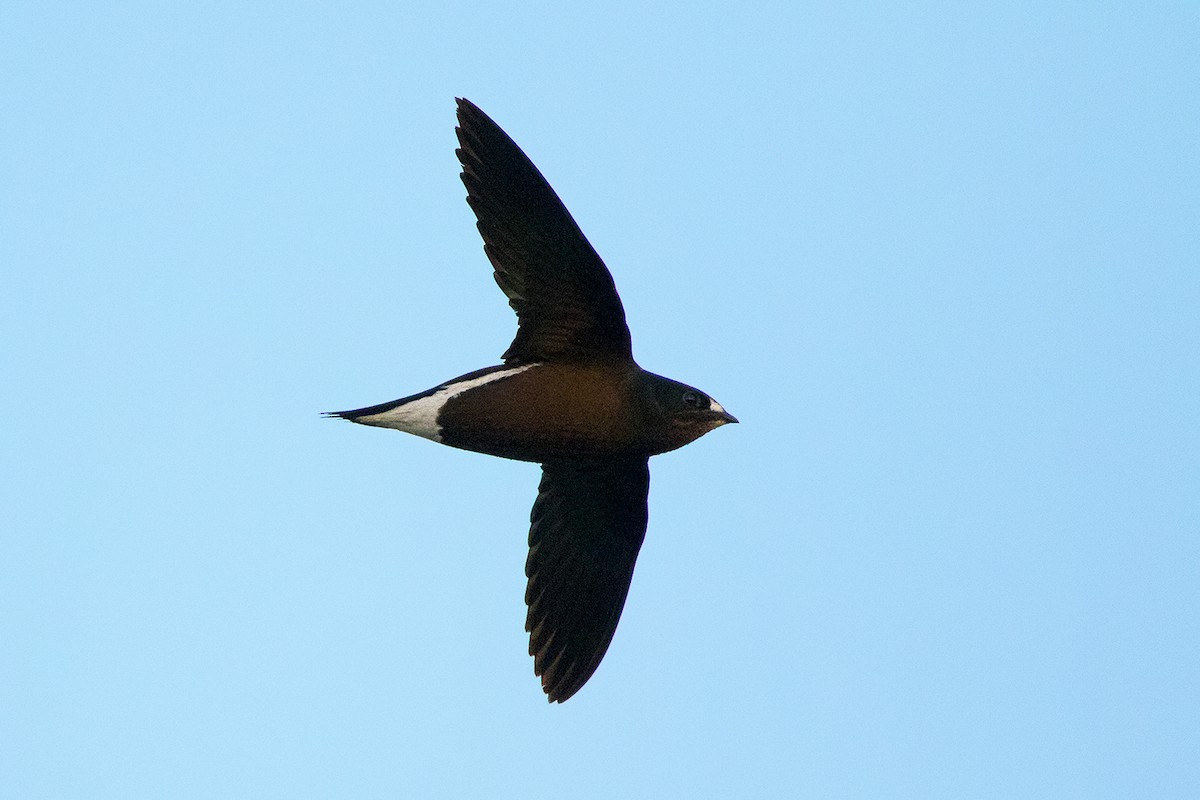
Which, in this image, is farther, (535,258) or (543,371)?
(543,371)

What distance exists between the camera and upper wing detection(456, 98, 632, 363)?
9.30m

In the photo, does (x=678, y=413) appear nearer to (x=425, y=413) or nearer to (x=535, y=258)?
(x=535, y=258)

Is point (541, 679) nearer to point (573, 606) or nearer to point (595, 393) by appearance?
point (573, 606)

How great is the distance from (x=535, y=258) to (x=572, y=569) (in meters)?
2.24

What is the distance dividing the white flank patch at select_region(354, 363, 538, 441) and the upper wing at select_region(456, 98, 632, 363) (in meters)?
0.26

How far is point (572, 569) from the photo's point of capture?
423 inches

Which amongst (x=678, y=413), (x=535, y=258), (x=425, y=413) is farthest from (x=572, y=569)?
(x=535, y=258)

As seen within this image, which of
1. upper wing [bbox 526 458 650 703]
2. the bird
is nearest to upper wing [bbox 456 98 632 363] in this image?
the bird

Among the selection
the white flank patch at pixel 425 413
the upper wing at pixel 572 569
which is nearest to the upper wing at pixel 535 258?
the white flank patch at pixel 425 413

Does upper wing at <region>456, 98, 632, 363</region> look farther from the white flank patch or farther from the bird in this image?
the white flank patch

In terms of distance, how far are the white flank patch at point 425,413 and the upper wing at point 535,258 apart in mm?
257

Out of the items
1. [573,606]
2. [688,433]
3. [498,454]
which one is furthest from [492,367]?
[573,606]

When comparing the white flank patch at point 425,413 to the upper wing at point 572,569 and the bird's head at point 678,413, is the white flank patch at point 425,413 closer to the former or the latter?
the bird's head at point 678,413

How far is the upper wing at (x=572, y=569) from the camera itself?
1071 centimetres
